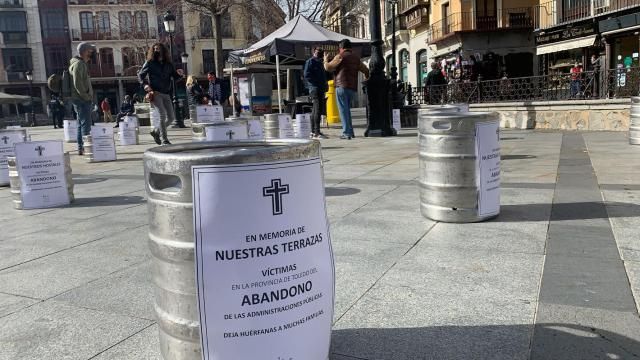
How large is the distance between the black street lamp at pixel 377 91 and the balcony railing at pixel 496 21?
2649 cm

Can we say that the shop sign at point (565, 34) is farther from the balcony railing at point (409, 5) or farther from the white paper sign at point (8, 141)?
the white paper sign at point (8, 141)

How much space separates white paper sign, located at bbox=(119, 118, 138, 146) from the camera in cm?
1490

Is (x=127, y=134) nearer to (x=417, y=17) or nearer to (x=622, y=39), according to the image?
(x=622, y=39)

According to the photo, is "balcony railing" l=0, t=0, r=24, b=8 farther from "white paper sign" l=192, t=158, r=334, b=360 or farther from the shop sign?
"white paper sign" l=192, t=158, r=334, b=360

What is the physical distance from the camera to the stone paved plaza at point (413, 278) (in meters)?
2.58

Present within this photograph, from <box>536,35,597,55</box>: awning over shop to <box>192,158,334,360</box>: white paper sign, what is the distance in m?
32.0

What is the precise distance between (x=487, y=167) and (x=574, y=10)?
32439 millimetres

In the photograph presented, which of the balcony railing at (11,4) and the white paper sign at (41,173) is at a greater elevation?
the balcony railing at (11,4)

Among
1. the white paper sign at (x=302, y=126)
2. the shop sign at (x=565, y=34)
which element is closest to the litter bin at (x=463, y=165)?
the white paper sign at (x=302, y=126)

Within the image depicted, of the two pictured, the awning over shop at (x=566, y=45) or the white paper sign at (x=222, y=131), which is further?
the awning over shop at (x=566, y=45)

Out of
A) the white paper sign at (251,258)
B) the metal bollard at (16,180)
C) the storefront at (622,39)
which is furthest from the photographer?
the storefront at (622,39)

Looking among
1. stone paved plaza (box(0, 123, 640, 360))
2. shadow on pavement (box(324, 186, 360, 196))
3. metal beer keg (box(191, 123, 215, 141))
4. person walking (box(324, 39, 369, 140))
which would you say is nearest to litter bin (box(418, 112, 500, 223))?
stone paved plaza (box(0, 123, 640, 360))

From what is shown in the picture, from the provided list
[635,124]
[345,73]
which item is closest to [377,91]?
[345,73]

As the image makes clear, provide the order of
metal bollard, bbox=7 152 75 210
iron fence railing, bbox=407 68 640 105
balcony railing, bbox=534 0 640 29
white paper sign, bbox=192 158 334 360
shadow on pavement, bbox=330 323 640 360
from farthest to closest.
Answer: balcony railing, bbox=534 0 640 29 → iron fence railing, bbox=407 68 640 105 → metal bollard, bbox=7 152 75 210 → shadow on pavement, bbox=330 323 640 360 → white paper sign, bbox=192 158 334 360
